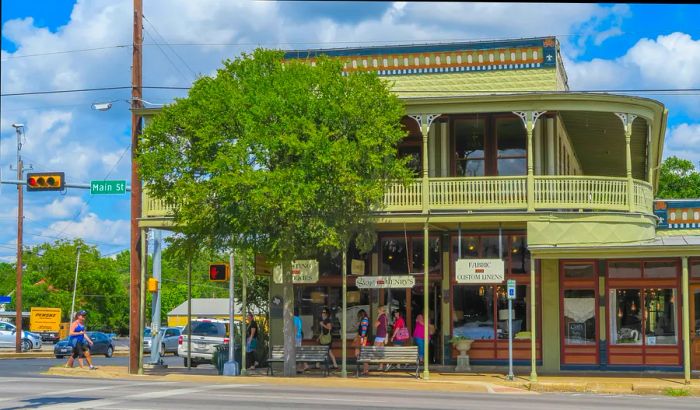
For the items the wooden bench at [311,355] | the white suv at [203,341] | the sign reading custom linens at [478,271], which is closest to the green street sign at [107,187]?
the wooden bench at [311,355]

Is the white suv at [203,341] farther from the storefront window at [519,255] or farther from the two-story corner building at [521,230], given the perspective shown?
the storefront window at [519,255]

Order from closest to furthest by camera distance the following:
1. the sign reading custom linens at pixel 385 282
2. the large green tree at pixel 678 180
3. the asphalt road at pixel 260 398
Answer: the asphalt road at pixel 260 398, the sign reading custom linens at pixel 385 282, the large green tree at pixel 678 180

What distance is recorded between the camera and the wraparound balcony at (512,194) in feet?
82.9

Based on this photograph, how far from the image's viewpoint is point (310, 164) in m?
22.4

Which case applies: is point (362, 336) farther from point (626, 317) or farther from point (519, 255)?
point (626, 317)

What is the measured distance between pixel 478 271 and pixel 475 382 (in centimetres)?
311

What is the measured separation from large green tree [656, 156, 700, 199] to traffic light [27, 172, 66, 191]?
152 feet

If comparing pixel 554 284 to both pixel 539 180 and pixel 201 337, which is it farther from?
pixel 201 337

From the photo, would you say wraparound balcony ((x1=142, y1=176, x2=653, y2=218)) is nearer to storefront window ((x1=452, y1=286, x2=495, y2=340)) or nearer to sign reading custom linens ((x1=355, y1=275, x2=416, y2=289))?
sign reading custom linens ((x1=355, y1=275, x2=416, y2=289))

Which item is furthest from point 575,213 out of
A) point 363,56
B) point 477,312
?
point 363,56

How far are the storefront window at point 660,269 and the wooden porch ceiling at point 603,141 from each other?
4.21 meters

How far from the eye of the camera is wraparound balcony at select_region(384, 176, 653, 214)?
25.3m

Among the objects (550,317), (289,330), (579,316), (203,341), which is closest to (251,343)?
(289,330)

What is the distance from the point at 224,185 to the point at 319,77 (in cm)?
354
